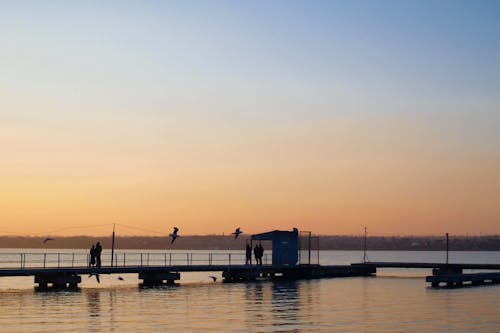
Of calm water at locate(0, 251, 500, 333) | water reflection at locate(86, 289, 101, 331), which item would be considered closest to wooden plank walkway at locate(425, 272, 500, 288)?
calm water at locate(0, 251, 500, 333)

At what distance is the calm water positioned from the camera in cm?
2884

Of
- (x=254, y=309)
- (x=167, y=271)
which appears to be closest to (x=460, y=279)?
(x=167, y=271)

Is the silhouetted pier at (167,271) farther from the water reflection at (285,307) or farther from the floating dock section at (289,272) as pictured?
the water reflection at (285,307)

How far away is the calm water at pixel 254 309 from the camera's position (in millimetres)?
28844

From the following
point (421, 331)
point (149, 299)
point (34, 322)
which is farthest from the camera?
point (149, 299)

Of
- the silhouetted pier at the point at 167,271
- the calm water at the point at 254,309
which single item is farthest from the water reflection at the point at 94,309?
the silhouetted pier at the point at 167,271

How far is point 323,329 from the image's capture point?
91.9 ft

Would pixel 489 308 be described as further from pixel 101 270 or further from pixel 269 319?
pixel 101 270

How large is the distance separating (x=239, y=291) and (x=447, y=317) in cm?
1722

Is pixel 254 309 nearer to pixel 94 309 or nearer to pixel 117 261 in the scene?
pixel 94 309

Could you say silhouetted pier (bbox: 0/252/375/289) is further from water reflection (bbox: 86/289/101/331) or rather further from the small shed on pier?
water reflection (bbox: 86/289/101/331)

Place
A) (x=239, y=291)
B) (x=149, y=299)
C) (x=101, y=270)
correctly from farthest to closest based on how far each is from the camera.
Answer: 1. (x=101, y=270)
2. (x=239, y=291)
3. (x=149, y=299)

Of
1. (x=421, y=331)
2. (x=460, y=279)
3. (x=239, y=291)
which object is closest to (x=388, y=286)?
(x=460, y=279)

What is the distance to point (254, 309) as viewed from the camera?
1388 inches
